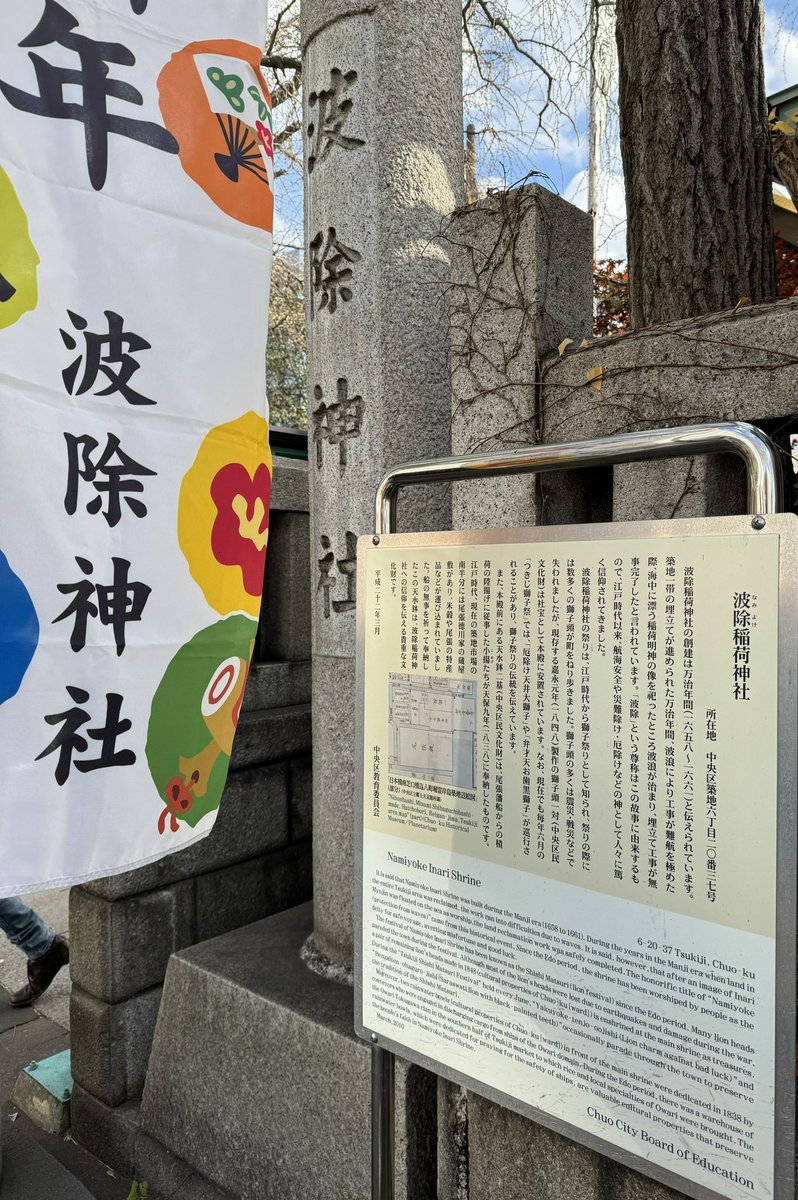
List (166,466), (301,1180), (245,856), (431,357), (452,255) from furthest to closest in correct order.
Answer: (245,856)
(431,357)
(301,1180)
(452,255)
(166,466)

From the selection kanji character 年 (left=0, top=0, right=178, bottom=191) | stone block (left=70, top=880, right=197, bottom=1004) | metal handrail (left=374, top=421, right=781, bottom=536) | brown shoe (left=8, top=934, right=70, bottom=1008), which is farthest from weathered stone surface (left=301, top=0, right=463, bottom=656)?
brown shoe (left=8, top=934, right=70, bottom=1008)

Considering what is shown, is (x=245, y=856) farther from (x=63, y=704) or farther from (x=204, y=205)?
(x=204, y=205)

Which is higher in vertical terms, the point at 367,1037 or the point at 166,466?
the point at 166,466

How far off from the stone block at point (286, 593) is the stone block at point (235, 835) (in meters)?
0.62

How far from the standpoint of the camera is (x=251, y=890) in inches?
166

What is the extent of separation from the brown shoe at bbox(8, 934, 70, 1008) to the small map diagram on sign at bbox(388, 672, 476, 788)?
11.6 feet

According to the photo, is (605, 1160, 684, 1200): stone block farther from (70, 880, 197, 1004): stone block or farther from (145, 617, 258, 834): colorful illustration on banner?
(70, 880, 197, 1004): stone block

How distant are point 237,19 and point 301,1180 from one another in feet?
11.3

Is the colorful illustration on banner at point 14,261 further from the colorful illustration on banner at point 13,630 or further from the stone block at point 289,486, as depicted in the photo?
the stone block at point 289,486

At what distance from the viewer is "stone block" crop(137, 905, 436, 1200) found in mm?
2709

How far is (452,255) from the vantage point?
269 cm

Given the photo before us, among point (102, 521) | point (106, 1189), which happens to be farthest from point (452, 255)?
point (106, 1189)

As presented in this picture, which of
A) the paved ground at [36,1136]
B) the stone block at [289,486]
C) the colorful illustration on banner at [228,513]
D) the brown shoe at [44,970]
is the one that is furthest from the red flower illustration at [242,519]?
the brown shoe at [44,970]

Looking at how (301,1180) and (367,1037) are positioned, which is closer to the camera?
(367,1037)
